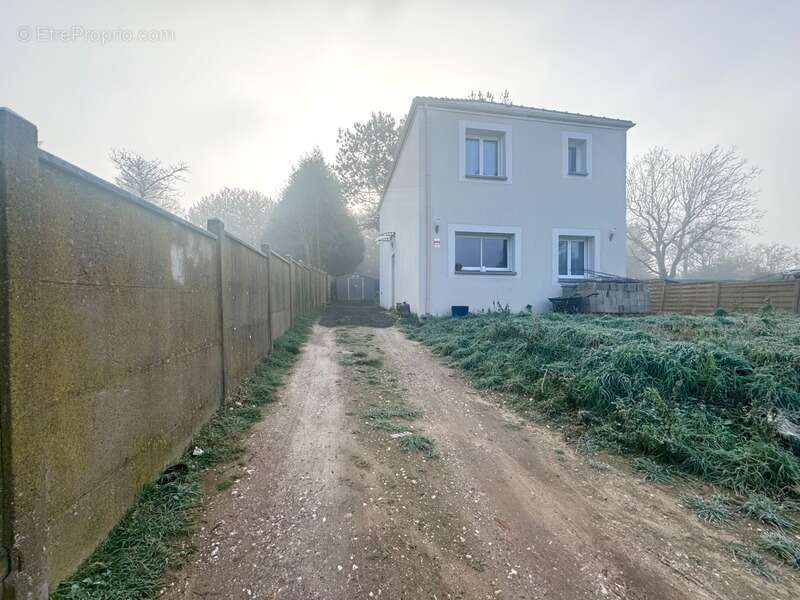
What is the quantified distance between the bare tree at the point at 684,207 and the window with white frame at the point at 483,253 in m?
19.8

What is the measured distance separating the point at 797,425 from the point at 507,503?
266 centimetres

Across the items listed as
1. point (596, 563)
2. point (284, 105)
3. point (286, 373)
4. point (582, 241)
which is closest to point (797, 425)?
point (596, 563)

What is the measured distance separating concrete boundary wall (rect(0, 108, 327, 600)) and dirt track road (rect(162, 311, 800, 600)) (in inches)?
21.2

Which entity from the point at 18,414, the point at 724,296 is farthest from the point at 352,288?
the point at 18,414

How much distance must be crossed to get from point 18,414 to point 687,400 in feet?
15.7

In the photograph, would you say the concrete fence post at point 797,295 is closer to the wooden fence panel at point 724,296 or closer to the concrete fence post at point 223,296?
the wooden fence panel at point 724,296

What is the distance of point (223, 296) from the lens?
3953 mm

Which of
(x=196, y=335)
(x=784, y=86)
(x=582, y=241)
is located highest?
(x=784, y=86)

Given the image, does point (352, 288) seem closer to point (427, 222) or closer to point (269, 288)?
point (427, 222)

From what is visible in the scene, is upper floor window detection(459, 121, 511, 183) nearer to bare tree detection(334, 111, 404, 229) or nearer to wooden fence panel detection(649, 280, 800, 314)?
wooden fence panel detection(649, 280, 800, 314)

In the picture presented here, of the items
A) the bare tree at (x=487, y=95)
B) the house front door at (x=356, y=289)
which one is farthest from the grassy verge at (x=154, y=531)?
the bare tree at (x=487, y=95)

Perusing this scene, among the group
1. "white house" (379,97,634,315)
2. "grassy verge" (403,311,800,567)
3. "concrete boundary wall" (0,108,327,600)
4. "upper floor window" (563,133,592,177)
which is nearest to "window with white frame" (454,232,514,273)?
"white house" (379,97,634,315)

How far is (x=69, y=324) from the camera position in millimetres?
1643

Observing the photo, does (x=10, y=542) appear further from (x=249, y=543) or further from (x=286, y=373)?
(x=286, y=373)
